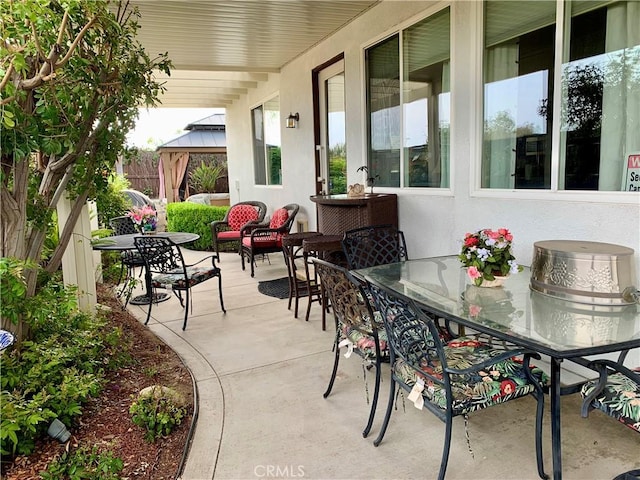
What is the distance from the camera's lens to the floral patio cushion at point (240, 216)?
→ 7.41 metres

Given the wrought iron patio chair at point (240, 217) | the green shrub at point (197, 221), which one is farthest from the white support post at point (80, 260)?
the green shrub at point (197, 221)

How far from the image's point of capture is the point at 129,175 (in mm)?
16297

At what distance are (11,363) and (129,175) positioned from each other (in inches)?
604

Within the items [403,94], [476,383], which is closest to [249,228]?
[403,94]

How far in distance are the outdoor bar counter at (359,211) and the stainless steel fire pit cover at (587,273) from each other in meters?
1.95

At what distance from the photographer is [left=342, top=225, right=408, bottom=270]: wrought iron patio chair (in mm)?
3500

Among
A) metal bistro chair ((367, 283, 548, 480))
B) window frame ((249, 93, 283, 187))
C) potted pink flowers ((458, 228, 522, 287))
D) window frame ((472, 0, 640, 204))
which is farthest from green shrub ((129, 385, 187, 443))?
window frame ((249, 93, 283, 187))

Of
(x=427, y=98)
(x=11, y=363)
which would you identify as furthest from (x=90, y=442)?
(x=427, y=98)

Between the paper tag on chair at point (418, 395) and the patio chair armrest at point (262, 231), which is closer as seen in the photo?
the paper tag on chair at point (418, 395)

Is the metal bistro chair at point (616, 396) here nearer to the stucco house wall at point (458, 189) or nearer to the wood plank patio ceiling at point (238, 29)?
the stucco house wall at point (458, 189)

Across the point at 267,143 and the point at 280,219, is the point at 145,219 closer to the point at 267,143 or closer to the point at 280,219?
the point at 280,219

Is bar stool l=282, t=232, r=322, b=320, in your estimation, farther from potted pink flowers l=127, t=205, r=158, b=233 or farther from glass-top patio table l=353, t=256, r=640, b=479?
glass-top patio table l=353, t=256, r=640, b=479

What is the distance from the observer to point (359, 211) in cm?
407

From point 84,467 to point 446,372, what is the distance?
5.27ft
